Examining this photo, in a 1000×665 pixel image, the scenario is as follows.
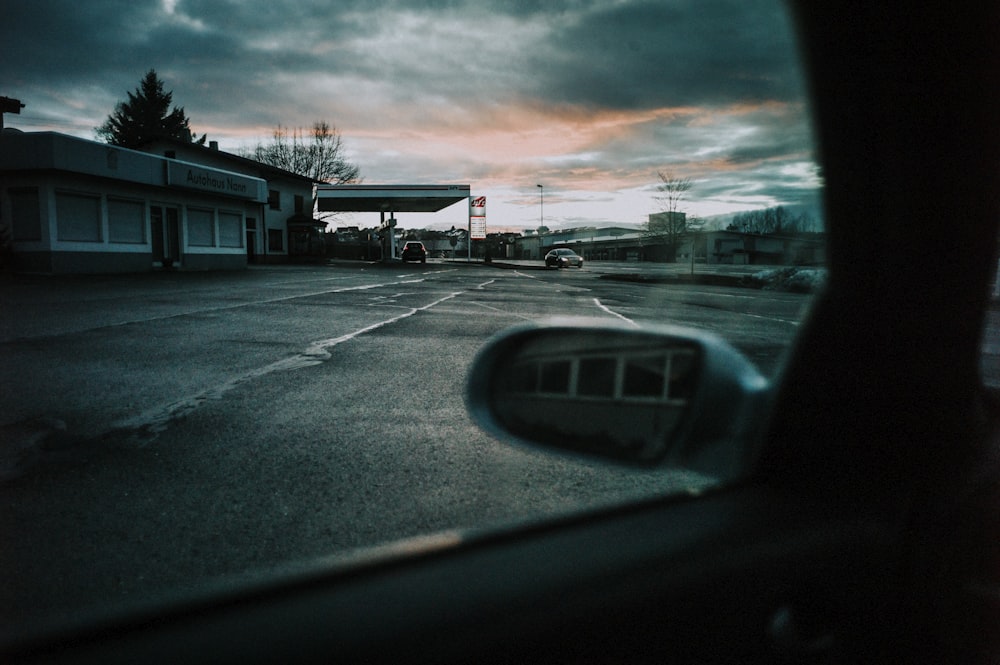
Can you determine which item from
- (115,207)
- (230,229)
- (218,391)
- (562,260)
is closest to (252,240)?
(230,229)

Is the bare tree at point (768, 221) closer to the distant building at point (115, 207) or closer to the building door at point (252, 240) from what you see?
the distant building at point (115, 207)

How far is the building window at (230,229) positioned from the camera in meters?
34.1

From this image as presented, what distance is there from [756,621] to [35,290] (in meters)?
19.8

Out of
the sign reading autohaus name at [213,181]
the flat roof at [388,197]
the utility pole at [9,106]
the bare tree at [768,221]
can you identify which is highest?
the utility pole at [9,106]

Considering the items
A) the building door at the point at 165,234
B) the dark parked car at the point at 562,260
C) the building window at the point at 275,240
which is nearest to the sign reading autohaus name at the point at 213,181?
the building door at the point at 165,234

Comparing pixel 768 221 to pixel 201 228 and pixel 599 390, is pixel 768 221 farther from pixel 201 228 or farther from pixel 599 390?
pixel 201 228

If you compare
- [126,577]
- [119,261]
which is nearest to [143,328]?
[126,577]

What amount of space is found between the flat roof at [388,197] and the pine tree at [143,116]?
18.0 metres

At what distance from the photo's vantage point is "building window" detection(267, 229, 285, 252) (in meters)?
45.8

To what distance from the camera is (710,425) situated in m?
1.15

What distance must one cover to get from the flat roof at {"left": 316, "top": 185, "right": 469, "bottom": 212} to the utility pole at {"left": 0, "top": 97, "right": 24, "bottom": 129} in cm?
2056

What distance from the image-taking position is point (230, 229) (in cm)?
3500

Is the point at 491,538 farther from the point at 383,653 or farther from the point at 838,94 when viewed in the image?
the point at 838,94

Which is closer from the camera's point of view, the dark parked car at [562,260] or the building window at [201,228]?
the building window at [201,228]
